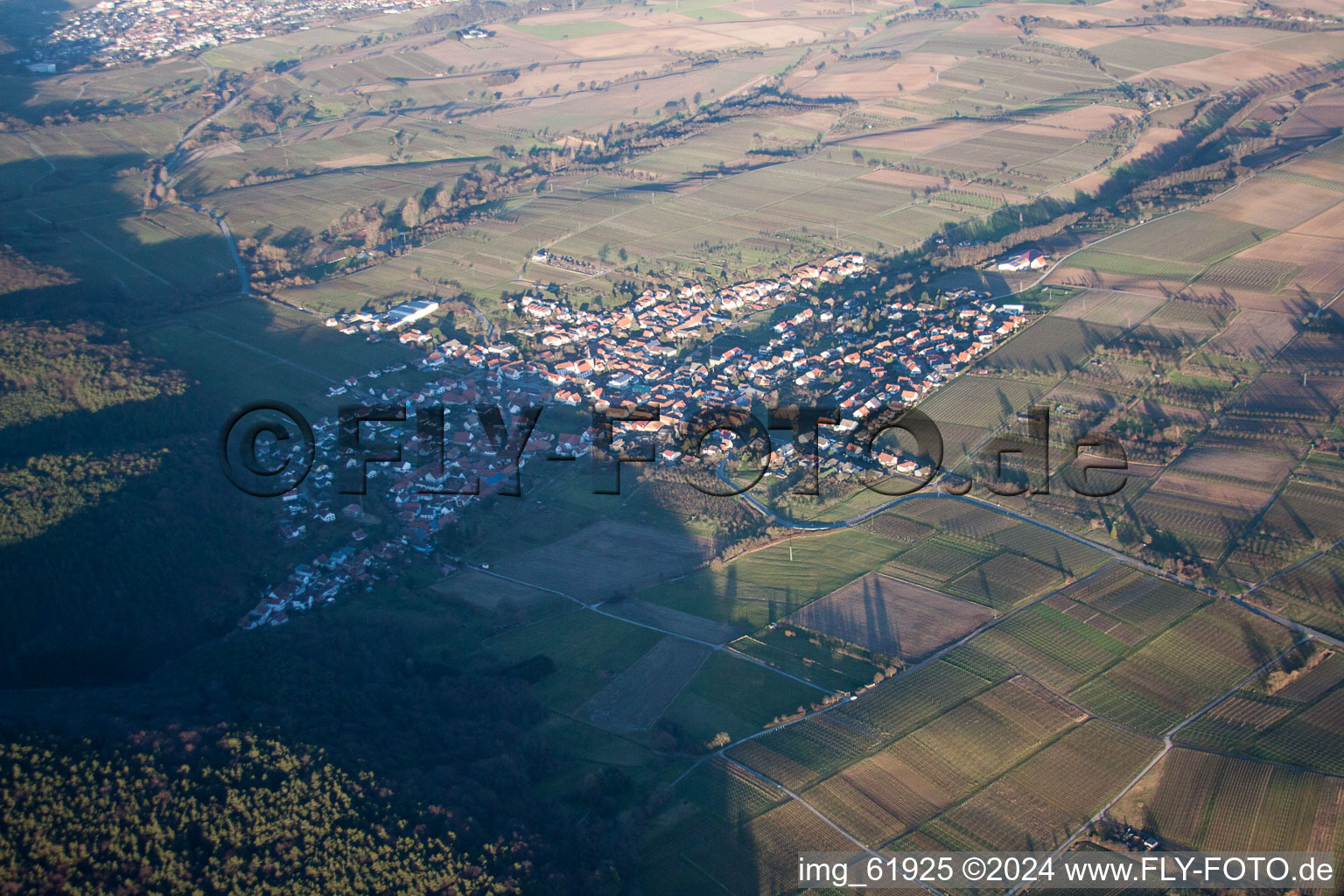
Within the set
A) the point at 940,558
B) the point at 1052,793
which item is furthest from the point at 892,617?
the point at 1052,793

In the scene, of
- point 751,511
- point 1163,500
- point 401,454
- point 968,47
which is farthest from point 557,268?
point 968,47

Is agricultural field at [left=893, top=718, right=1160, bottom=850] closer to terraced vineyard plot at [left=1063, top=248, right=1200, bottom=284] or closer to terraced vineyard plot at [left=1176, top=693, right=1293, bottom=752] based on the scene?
terraced vineyard plot at [left=1176, top=693, right=1293, bottom=752]

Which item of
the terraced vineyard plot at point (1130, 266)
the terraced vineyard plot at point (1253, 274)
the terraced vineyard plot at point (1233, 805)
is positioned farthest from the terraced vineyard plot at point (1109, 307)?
the terraced vineyard plot at point (1233, 805)

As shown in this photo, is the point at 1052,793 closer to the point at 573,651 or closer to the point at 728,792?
the point at 728,792

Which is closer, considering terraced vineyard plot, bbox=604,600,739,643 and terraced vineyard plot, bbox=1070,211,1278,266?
terraced vineyard plot, bbox=604,600,739,643

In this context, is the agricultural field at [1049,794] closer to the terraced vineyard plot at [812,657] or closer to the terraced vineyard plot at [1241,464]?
the terraced vineyard plot at [812,657]

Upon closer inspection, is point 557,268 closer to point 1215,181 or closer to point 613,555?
point 613,555

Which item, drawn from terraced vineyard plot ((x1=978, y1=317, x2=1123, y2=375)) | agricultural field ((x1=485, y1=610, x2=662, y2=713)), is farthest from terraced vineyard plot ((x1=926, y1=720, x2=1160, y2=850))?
terraced vineyard plot ((x1=978, y1=317, x2=1123, y2=375))
